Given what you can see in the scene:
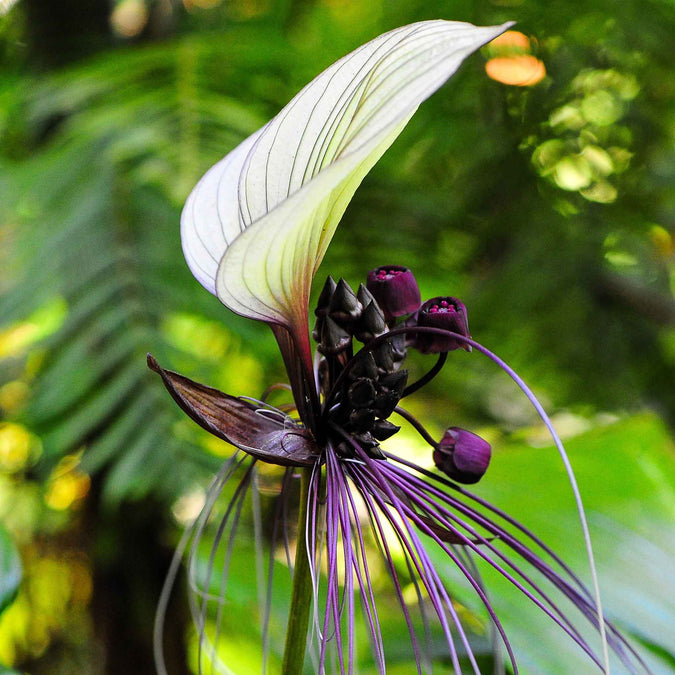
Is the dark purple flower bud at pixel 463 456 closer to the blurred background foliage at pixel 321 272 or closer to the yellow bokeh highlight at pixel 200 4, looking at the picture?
the blurred background foliage at pixel 321 272

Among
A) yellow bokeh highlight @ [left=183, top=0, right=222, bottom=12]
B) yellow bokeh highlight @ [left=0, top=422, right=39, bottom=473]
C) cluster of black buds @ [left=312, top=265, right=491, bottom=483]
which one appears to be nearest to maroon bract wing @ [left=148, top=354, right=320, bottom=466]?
cluster of black buds @ [left=312, top=265, right=491, bottom=483]

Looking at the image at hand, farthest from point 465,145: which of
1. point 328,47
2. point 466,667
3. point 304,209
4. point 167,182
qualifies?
point 304,209

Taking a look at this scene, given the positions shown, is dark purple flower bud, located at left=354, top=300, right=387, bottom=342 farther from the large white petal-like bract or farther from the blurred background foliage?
the blurred background foliage

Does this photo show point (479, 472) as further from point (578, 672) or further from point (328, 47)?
point (328, 47)

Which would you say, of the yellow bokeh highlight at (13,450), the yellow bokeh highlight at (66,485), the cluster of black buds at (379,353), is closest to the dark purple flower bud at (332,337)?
the cluster of black buds at (379,353)

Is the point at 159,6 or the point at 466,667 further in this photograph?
the point at 159,6
